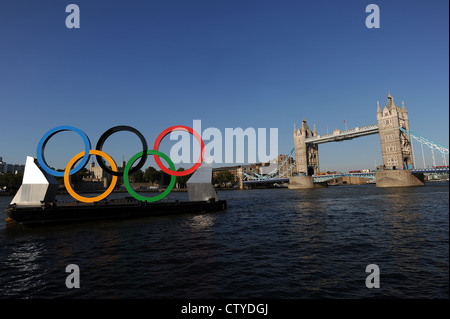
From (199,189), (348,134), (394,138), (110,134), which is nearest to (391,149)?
(394,138)

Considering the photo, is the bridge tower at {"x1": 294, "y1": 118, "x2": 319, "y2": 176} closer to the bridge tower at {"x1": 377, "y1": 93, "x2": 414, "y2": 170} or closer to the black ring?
the bridge tower at {"x1": 377, "y1": 93, "x2": 414, "y2": 170}

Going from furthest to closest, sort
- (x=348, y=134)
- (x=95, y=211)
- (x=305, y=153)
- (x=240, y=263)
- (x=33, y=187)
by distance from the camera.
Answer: (x=305, y=153)
(x=348, y=134)
(x=95, y=211)
(x=33, y=187)
(x=240, y=263)

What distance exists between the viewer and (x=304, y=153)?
537 feet

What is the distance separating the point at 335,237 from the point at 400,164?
117315 mm

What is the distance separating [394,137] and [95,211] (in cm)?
12942

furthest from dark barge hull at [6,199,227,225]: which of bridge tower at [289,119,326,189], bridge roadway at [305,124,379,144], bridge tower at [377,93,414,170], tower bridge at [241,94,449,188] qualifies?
bridge tower at [289,119,326,189]

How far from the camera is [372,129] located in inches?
5084

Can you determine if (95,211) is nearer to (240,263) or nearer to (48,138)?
(48,138)

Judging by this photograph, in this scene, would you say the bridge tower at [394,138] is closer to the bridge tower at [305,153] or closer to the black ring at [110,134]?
the bridge tower at [305,153]

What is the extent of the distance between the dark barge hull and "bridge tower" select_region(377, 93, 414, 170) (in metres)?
106

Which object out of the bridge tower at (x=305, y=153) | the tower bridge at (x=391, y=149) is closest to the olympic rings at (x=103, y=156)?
the tower bridge at (x=391, y=149)

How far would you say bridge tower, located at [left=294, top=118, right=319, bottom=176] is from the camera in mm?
161625
